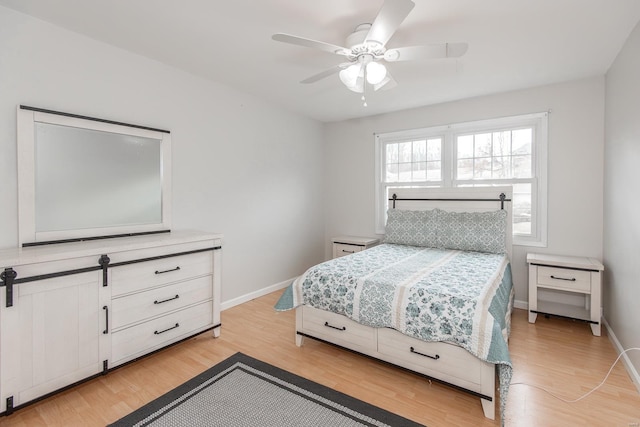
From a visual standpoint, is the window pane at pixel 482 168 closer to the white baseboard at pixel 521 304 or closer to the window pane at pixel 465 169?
the window pane at pixel 465 169

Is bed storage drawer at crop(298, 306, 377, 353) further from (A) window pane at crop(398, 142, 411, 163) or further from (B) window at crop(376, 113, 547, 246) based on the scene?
(A) window pane at crop(398, 142, 411, 163)

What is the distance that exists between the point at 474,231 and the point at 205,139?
3110mm

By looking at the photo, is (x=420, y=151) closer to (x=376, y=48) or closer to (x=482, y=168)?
(x=482, y=168)

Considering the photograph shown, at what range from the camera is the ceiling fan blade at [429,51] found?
1.90 meters

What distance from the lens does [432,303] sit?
2.03 metres

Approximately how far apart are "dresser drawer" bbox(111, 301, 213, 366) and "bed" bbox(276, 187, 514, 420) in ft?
2.30

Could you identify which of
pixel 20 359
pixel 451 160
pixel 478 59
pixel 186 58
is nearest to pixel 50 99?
pixel 186 58

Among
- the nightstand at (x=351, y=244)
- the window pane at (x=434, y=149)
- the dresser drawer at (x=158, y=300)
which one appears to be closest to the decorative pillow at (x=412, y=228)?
the nightstand at (x=351, y=244)

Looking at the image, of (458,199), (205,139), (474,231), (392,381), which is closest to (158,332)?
(392,381)

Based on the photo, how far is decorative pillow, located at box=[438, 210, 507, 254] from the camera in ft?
10.9

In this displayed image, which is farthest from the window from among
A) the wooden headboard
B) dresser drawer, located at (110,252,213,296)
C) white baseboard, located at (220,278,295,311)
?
dresser drawer, located at (110,252,213,296)

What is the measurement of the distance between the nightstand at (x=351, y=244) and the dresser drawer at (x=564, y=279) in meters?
2.01

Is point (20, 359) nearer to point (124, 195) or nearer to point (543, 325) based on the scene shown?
point (124, 195)

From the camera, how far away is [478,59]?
2762mm
